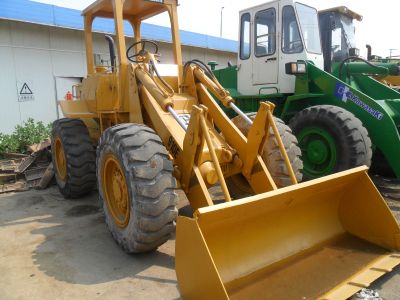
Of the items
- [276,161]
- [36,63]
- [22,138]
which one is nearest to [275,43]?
[276,161]

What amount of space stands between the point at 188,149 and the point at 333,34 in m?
5.19

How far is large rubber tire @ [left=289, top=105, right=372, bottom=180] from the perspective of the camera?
5.14m

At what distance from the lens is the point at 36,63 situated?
35.6 ft

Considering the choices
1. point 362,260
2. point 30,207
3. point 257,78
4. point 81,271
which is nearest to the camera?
point 362,260

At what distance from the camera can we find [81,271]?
11.0ft

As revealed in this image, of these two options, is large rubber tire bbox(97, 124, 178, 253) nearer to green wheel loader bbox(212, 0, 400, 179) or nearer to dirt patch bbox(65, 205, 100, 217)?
dirt patch bbox(65, 205, 100, 217)

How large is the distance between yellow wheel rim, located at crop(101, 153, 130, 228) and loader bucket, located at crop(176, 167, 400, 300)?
120 centimetres

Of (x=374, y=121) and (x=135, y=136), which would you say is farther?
(x=374, y=121)

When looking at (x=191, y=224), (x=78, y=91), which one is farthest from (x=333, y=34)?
(x=191, y=224)

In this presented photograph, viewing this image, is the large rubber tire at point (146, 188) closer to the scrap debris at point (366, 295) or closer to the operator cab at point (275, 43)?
the scrap debris at point (366, 295)

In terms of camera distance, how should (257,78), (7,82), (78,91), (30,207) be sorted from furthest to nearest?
(7,82)
(257,78)
(78,91)
(30,207)

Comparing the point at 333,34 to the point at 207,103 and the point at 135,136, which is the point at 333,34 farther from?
the point at 135,136

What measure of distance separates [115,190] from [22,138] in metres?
6.79

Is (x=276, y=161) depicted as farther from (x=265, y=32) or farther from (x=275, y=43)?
(x=265, y=32)
